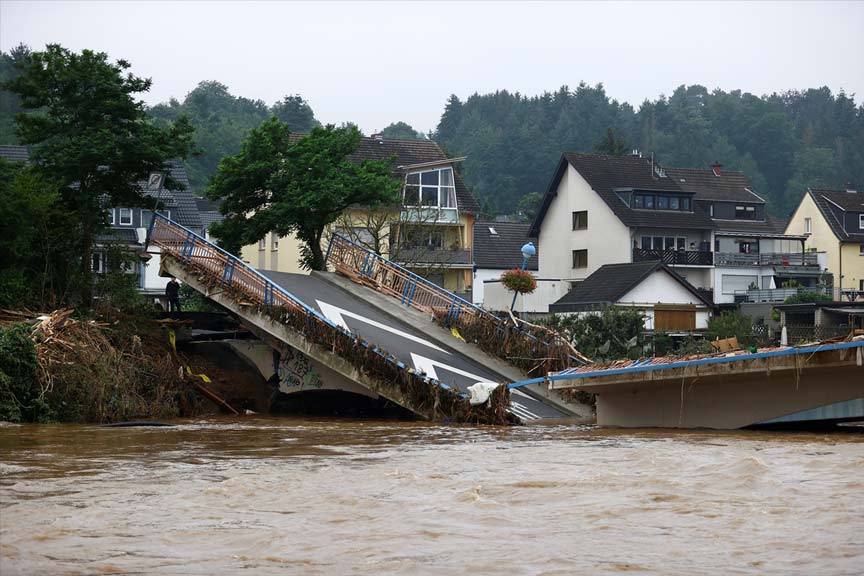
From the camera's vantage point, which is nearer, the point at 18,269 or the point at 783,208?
the point at 18,269

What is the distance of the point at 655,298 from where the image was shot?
60.9 meters

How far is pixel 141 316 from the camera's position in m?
29.0

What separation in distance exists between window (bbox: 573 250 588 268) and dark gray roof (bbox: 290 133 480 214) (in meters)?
10.7

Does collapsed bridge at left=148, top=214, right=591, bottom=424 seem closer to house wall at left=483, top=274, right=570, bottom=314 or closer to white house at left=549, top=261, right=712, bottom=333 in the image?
house wall at left=483, top=274, right=570, bottom=314

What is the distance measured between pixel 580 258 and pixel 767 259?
40.1ft

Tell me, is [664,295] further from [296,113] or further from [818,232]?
[296,113]

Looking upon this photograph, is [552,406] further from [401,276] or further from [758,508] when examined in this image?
[758,508]

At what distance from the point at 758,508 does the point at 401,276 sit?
20.9 m

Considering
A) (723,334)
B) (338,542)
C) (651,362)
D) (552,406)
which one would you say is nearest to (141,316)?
(552,406)

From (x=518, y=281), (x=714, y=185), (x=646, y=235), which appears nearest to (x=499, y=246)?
(x=646, y=235)

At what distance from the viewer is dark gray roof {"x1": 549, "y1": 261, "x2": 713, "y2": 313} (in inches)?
2365

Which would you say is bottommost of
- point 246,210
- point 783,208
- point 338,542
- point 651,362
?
point 338,542

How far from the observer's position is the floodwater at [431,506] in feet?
30.9

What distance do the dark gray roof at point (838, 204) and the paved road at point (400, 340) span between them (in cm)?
6570
